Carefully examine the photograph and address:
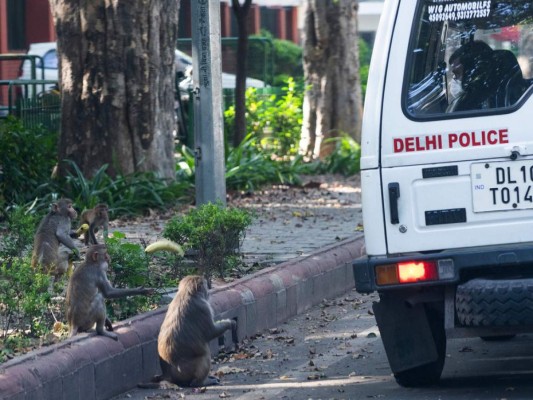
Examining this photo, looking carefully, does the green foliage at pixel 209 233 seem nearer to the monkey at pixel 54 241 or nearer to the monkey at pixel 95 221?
the monkey at pixel 54 241

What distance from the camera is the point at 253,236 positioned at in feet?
41.4

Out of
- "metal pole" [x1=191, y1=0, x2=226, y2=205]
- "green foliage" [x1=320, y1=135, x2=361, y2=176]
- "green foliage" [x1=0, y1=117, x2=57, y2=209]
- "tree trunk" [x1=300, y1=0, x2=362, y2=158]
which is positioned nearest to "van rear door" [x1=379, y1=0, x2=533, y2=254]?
"metal pole" [x1=191, y1=0, x2=226, y2=205]

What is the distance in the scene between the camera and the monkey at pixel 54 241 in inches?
364

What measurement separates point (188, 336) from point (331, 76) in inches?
529

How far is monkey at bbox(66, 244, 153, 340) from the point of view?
23.4ft

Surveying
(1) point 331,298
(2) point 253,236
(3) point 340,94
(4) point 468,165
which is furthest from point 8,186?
(4) point 468,165

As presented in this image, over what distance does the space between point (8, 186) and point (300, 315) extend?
537 cm

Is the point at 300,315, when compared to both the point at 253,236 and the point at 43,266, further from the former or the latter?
the point at 253,236

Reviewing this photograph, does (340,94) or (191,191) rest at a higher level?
(340,94)

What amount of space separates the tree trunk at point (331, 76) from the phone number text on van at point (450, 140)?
13516mm

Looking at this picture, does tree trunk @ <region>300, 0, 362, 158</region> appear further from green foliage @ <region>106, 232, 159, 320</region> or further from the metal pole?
green foliage @ <region>106, 232, 159, 320</region>

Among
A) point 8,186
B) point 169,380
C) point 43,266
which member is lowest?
point 169,380

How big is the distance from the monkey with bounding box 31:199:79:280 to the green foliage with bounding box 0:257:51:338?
1287mm

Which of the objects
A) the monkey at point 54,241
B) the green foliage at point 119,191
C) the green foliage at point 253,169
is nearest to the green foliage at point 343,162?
the green foliage at point 253,169
